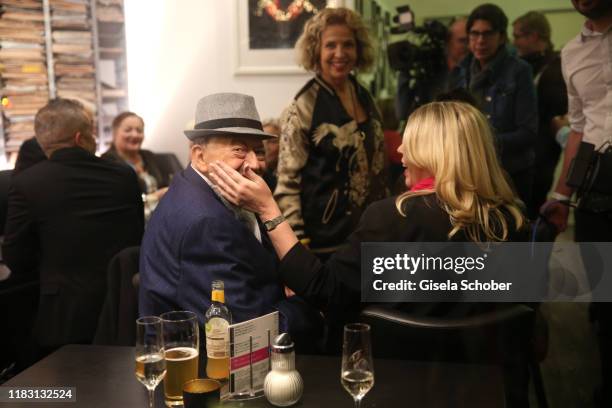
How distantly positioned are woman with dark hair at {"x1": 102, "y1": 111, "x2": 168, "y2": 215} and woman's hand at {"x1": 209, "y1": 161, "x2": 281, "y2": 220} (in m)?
1.51

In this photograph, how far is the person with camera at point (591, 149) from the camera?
2086mm

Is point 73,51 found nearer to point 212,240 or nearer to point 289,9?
point 289,9

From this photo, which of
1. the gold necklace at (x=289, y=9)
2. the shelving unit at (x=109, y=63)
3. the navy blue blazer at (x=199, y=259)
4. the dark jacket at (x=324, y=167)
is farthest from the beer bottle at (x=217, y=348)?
the shelving unit at (x=109, y=63)

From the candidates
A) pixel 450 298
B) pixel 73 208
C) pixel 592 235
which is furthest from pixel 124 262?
pixel 592 235

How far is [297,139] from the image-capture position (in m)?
2.36

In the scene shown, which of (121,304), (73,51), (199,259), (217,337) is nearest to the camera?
(217,337)

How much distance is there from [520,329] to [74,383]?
3.08 ft

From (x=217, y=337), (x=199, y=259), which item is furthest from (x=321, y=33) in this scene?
(x=217, y=337)

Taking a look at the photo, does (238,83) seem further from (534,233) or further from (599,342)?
(599,342)

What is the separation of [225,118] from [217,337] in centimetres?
63

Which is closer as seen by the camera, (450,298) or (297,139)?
(450,298)

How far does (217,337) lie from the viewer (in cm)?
128

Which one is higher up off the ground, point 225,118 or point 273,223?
point 225,118

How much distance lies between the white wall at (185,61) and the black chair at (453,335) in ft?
4.74
